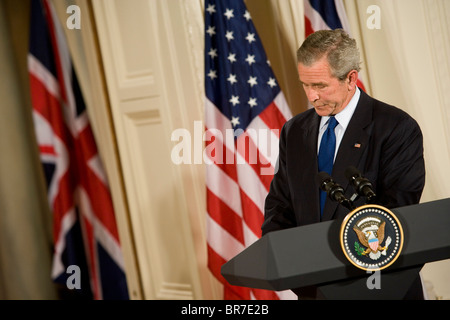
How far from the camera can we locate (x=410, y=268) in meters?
1.46

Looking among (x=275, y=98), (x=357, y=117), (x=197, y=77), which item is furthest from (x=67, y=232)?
(x=357, y=117)

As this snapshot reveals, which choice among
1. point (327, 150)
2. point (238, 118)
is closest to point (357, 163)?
point (327, 150)

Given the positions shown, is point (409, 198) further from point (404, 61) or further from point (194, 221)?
point (194, 221)

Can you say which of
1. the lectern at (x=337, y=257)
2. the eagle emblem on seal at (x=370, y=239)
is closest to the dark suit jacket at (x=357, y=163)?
the lectern at (x=337, y=257)

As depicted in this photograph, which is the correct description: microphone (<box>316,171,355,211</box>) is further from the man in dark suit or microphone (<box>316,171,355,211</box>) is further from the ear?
the ear

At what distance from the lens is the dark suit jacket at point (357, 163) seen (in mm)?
1833

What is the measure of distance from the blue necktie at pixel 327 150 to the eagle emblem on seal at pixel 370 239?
671 mm

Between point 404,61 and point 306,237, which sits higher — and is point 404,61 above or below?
above

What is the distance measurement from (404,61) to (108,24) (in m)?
2.01

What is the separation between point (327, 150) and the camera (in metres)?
2.11

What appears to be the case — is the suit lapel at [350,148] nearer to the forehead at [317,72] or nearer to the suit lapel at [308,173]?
the suit lapel at [308,173]

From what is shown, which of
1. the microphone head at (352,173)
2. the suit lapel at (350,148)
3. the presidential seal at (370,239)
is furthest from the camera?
the suit lapel at (350,148)

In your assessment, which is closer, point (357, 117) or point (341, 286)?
point (341, 286)

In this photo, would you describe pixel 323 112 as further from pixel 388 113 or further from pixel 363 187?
pixel 363 187
